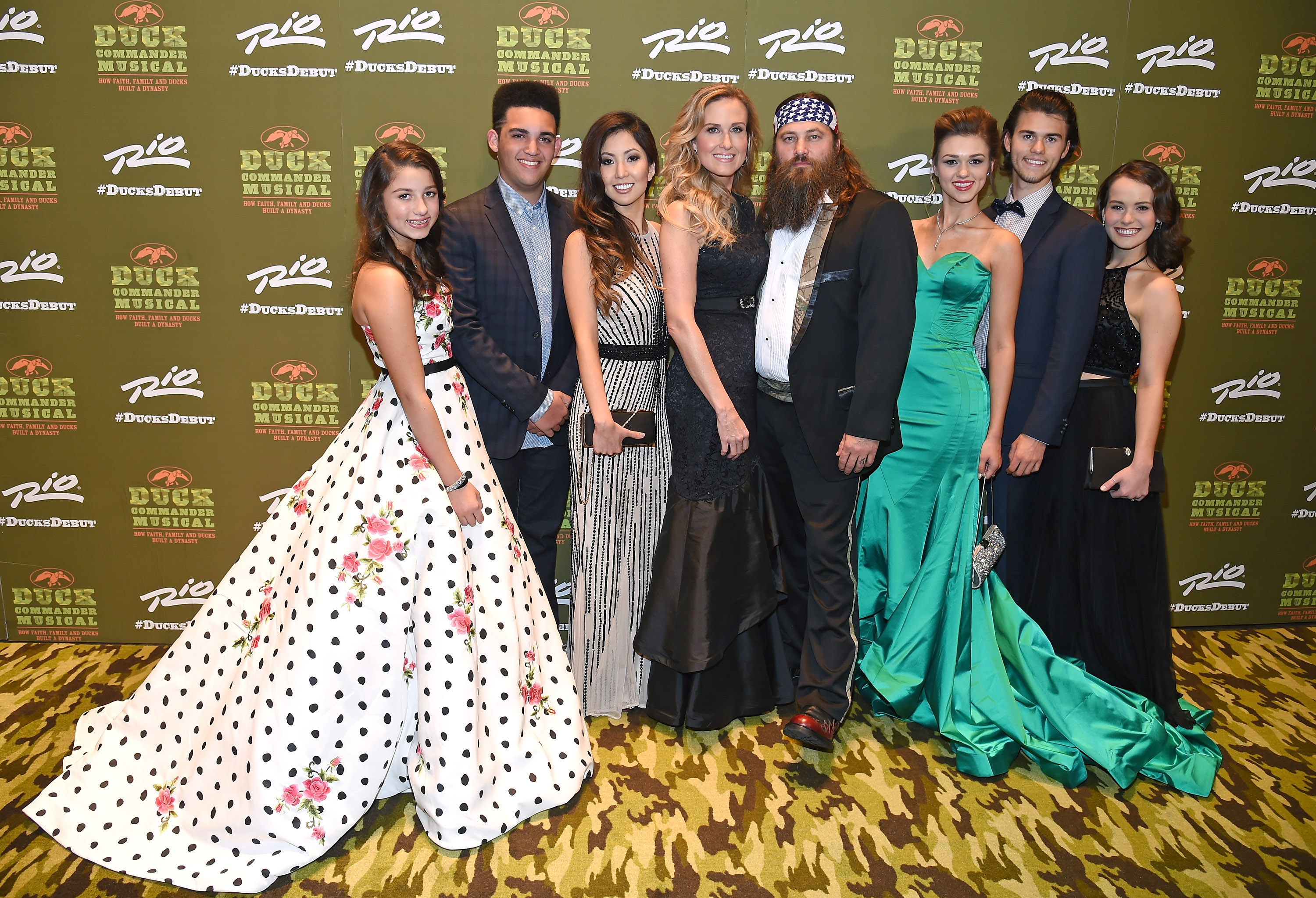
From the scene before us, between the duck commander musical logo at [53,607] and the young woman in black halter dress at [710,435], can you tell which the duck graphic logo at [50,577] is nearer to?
the duck commander musical logo at [53,607]

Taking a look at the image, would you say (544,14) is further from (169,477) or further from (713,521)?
(169,477)

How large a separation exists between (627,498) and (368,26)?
234cm

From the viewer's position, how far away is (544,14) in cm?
349

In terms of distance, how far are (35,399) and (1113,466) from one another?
4639mm

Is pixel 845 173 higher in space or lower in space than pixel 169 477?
higher

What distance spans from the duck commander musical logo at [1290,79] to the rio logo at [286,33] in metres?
4.30

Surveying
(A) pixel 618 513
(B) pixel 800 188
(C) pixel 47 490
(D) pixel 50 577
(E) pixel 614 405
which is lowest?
(D) pixel 50 577

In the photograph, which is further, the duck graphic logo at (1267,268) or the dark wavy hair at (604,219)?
the duck graphic logo at (1267,268)

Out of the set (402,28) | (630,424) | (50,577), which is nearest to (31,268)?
(50,577)

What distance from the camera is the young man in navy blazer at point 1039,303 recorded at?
9.94ft

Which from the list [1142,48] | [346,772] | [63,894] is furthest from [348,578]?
[1142,48]

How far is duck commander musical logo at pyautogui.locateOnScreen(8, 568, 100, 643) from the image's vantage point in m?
3.84

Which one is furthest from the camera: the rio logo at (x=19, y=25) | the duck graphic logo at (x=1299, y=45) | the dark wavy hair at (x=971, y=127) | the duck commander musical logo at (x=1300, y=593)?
the duck commander musical logo at (x=1300, y=593)

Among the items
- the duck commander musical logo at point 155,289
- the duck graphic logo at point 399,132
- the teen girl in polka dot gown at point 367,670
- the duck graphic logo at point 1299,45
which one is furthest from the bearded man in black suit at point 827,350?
the duck commander musical logo at point 155,289
